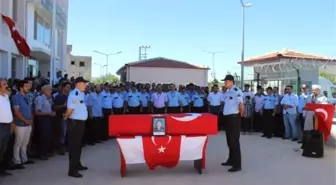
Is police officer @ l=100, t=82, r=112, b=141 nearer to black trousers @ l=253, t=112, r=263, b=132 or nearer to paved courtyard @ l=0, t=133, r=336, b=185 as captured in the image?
paved courtyard @ l=0, t=133, r=336, b=185

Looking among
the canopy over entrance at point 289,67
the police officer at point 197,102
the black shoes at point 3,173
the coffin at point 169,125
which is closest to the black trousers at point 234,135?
the coffin at point 169,125

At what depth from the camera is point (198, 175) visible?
725 cm

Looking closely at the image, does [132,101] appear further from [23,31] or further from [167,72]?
[167,72]

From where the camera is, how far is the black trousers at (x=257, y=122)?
14445 millimetres

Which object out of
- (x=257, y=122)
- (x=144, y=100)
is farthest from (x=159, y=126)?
(x=257, y=122)

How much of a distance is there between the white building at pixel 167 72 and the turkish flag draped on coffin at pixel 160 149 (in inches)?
1439

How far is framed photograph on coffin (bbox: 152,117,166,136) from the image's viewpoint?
7.00 m

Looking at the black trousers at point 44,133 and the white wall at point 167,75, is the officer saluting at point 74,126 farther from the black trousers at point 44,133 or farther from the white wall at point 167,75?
the white wall at point 167,75

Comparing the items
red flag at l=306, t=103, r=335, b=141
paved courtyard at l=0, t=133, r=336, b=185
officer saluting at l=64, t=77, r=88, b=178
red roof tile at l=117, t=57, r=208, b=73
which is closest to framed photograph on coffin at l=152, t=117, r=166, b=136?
paved courtyard at l=0, t=133, r=336, b=185

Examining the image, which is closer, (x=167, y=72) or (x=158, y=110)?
(x=158, y=110)

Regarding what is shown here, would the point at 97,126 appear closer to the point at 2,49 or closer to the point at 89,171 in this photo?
the point at 89,171

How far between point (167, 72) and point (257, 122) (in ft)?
108

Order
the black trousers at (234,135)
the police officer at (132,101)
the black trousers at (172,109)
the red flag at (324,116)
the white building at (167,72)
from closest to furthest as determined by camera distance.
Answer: the black trousers at (234,135) → the red flag at (324,116) → the police officer at (132,101) → the black trousers at (172,109) → the white building at (167,72)

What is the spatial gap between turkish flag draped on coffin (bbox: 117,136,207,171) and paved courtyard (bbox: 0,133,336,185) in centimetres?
30
